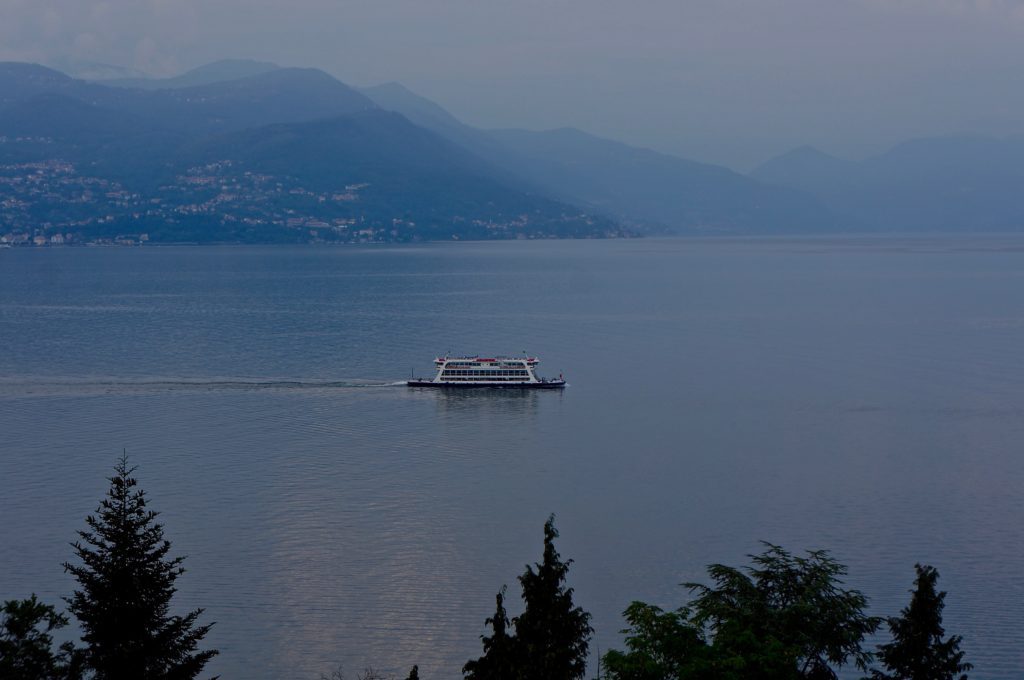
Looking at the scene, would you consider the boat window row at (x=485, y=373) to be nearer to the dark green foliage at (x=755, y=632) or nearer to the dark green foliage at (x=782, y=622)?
the dark green foliage at (x=755, y=632)

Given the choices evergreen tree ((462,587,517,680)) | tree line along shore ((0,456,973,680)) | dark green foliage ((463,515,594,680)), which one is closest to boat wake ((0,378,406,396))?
tree line along shore ((0,456,973,680))

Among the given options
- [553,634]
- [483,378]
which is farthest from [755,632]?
[483,378]

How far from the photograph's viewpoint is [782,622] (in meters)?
16.9

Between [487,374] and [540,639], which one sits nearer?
[540,639]

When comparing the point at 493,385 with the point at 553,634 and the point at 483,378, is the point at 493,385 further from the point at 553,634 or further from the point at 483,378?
the point at 553,634

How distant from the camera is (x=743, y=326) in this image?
8156 cm

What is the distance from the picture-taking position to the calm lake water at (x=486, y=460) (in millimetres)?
26797

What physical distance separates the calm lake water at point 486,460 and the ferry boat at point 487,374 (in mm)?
1467

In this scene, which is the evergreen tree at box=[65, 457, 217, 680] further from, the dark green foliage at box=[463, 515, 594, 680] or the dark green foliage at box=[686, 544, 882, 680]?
the dark green foliage at box=[686, 544, 882, 680]

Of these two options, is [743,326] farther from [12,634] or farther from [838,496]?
[12,634]

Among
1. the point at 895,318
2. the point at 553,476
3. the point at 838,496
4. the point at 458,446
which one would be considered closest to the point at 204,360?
the point at 458,446

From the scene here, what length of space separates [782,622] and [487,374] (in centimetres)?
4053

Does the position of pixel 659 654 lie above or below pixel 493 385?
below

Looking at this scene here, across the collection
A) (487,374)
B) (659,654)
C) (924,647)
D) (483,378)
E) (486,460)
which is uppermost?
(487,374)
